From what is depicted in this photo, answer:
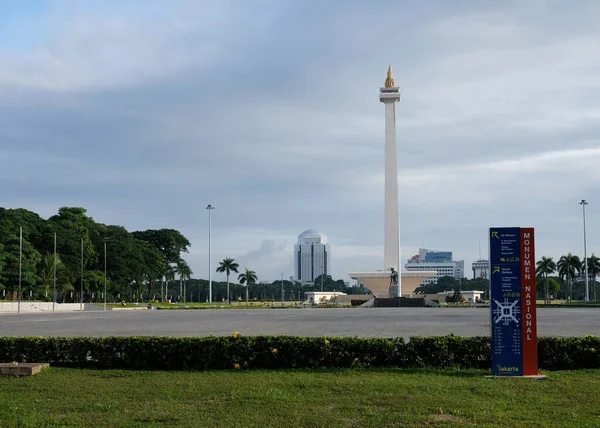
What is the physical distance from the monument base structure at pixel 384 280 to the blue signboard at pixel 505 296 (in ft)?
212

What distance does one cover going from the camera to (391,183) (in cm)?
7119

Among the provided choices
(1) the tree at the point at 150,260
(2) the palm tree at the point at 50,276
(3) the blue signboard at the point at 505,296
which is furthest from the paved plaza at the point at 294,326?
(1) the tree at the point at 150,260

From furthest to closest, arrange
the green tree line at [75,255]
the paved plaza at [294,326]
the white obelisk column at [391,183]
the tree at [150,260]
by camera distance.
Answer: the tree at [150,260]
the white obelisk column at [391,183]
the green tree line at [75,255]
the paved plaza at [294,326]

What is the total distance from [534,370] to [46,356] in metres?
8.90

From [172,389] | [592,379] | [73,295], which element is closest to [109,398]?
[172,389]

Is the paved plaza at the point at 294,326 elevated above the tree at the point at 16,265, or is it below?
below

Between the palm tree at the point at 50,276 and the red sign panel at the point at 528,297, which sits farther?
the palm tree at the point at 50,276

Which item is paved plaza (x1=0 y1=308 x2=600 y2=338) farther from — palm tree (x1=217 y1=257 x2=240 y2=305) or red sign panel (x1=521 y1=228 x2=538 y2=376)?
palm tree (x1=217 y1=257 x2=240 y2=305)

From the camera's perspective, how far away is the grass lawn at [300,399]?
735 cm

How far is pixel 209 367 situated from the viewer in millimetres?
11672

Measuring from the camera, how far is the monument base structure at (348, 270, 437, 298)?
76.9m

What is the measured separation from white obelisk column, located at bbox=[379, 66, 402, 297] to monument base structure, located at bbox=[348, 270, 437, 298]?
3.18 meters

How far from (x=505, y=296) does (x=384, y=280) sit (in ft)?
220

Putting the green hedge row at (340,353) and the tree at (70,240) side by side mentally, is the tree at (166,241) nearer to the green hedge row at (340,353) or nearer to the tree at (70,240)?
the tree at (70,240)
